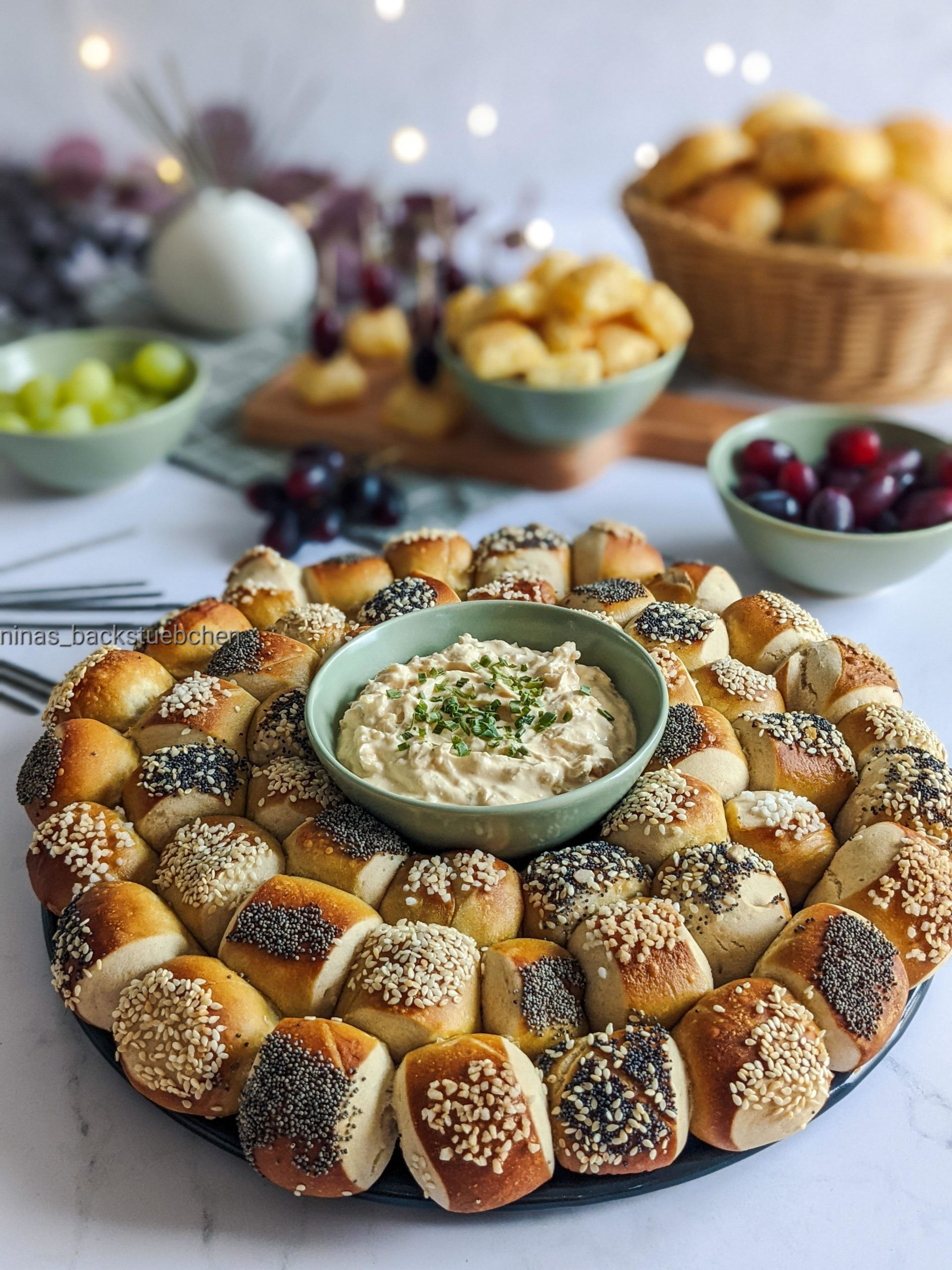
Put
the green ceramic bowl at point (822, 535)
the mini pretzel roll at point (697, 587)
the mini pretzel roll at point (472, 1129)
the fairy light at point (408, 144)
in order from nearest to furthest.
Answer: the mini pretzel roll at point (472, 1129)
the mini pretzel roll at point (697, 587)
the green ceramic bowl at point (822, 535)
the fairy light at point (408, 144)

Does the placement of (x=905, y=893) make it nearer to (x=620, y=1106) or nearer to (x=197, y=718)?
(x=620, y=1106)

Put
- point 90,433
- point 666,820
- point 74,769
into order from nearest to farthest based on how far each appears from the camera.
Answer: point 666,820 → point 74,769 → point 90,433

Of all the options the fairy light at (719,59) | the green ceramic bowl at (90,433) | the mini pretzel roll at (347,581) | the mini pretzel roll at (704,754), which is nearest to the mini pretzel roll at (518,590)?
the mini pretzel roll at (347,581)

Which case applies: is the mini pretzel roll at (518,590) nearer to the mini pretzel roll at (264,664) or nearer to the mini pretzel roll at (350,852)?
the mini pretzel roll at (264,664)

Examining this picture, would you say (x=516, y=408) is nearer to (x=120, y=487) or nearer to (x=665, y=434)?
(x=665, y=434)

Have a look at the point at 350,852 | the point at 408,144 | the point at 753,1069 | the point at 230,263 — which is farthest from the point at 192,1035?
the point at 408,144

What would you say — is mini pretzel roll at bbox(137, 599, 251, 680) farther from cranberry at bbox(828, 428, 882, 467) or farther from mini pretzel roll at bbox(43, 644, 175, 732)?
cranberry at bbox(828, 428, 882, 467)

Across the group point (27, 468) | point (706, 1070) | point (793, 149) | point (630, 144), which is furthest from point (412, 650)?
point (630, 144)
